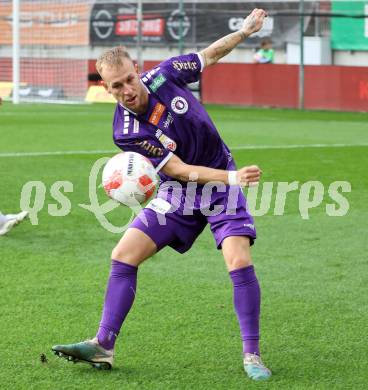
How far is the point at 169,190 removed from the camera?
5715mm

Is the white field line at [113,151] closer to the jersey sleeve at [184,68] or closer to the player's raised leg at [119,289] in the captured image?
the jersey sleeve at [184,68]

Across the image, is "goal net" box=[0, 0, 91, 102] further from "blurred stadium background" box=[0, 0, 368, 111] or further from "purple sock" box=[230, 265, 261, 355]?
"purple sock" box=[230, 265, 261, 355]

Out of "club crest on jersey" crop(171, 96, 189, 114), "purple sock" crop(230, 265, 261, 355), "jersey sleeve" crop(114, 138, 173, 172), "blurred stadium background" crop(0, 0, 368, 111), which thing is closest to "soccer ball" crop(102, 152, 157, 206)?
"jersey sleeve" crop(114, 138, 173, 172)

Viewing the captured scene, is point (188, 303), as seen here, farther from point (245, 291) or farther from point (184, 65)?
point (184, 65)

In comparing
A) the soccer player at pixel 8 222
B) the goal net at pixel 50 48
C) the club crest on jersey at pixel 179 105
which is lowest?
the soccer player at pixel 8 222

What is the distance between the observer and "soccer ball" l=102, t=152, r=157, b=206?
5379 mm

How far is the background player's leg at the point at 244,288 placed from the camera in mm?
5441

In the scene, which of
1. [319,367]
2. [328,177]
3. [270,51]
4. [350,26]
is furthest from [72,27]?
[319,367]

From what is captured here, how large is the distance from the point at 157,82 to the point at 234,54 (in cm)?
2842

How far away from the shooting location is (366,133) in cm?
2034

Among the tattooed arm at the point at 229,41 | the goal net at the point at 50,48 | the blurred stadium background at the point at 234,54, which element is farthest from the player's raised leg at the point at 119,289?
the goal net at the point at 50,48

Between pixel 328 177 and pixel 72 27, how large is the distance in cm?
1876

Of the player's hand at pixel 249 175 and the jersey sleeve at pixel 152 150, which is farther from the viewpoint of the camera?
the jersey sleeve at pixel 152 150

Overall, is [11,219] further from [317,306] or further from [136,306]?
[317,306]
